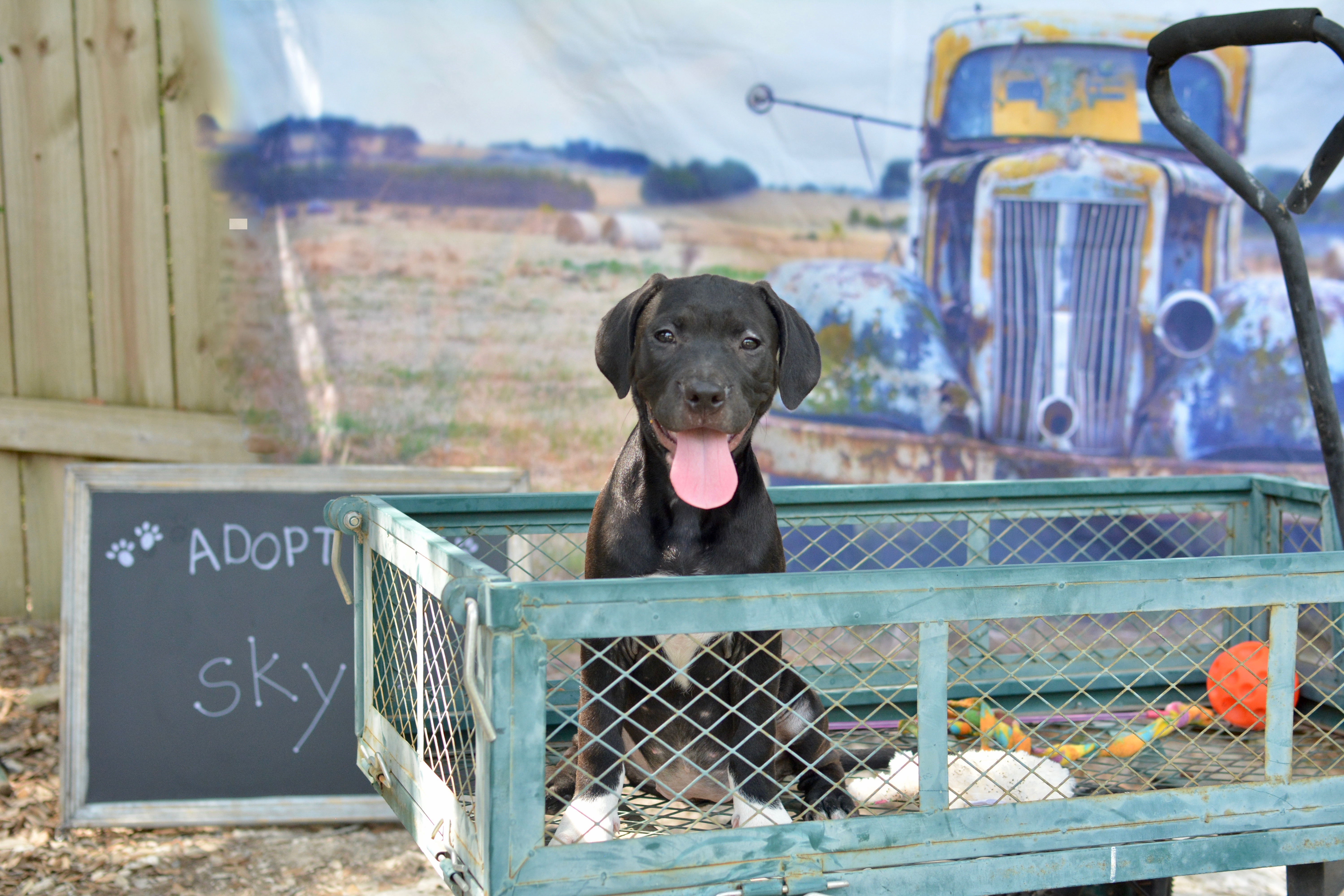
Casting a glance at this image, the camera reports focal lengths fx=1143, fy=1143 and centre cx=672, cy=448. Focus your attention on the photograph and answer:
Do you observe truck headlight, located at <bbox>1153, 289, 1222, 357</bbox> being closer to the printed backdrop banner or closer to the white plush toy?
the printed backdrop banner

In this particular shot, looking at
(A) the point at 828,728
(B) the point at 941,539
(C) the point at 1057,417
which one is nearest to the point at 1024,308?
(C) the point at 1057,417

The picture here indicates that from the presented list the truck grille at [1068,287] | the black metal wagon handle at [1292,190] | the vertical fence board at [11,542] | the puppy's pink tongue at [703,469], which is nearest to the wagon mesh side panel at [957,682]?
the puppy's pink tongue at [703,469]

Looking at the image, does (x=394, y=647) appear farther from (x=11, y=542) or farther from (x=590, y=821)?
(x=11, y=542)

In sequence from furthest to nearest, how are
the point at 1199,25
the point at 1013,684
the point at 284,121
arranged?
the point at 284,121 < the point at 1013,684 < the point at 1199,25

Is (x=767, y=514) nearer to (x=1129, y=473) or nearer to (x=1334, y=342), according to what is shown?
(x=1129, y=473)

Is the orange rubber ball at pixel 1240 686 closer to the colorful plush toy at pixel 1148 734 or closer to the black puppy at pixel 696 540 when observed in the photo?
the colorful plush toy at pixel 1148 734

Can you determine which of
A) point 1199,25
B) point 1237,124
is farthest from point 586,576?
point 1237,124

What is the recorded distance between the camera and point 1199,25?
6.49 feet

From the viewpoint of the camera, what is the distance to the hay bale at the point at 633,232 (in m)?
3.95

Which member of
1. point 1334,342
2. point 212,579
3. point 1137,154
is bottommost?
point 212,579

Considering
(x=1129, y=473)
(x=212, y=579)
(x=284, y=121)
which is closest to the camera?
(x=212, y=579)

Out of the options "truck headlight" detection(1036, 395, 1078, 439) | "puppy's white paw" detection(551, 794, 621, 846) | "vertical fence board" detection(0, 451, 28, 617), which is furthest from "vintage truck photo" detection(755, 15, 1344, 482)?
"vertical fence board" detection(0, 451, 28, 617)

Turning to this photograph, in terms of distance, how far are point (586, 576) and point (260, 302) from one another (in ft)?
7.49

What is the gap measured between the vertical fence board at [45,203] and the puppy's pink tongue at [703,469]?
2.88 meters
